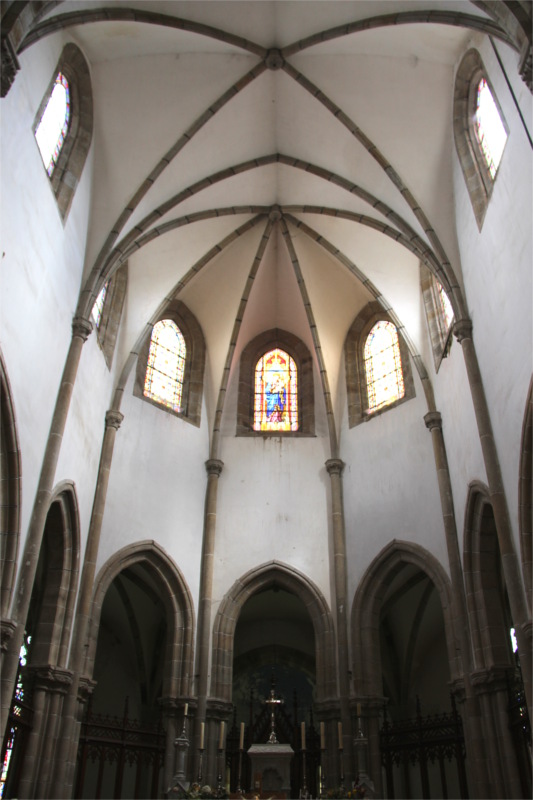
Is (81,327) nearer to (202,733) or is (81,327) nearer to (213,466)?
(213,466)

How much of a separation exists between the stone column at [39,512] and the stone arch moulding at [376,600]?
685 centimetres

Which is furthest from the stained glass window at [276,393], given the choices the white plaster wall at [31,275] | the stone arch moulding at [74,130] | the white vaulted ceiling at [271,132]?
the stone arch moulding at [74,130]

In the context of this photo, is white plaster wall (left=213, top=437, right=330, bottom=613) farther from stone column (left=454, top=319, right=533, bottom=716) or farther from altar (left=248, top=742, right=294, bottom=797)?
stone column (left=454, top=319, right=533, bottom=716)

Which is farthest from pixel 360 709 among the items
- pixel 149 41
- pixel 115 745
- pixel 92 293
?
pixel 149 41

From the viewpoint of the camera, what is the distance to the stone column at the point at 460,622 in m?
11.6

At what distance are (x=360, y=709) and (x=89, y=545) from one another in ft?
19.3

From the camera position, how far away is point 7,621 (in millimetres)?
9664

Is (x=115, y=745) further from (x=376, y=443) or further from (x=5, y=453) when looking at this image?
(x=376, y=443)

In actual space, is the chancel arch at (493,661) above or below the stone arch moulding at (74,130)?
below

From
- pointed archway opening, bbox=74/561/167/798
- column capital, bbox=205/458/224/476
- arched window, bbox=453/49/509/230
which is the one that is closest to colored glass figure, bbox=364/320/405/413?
column capital, bbox=205/458/224/476

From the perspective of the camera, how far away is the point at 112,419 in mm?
14984

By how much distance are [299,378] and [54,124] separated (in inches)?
357

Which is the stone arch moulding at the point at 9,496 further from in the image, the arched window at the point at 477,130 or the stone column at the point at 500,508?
the arched window at the point at 477,130

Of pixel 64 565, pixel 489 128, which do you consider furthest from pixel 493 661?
pixel 489 128
